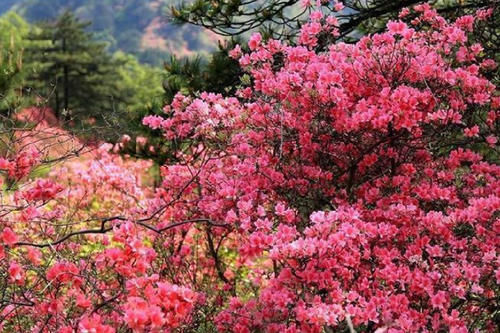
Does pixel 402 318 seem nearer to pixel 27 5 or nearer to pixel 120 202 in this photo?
pixel 120 202

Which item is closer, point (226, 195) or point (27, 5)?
point (226, 195)

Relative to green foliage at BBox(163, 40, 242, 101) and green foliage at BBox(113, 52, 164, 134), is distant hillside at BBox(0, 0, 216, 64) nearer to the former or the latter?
green foliage at BBox(113, 52, 164, 134)

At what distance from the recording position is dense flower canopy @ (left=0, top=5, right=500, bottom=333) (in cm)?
252

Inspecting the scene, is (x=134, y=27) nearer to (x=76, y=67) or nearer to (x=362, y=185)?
(x=76, y=67)

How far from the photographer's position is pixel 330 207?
3.46m

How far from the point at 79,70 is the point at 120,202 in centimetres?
2082

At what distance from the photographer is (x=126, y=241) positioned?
2342 mm

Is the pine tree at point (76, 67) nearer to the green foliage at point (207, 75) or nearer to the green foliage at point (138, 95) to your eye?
the green foliage at point (138, 95)

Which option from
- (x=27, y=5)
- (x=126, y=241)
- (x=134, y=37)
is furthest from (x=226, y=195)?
(x=27, y=5)

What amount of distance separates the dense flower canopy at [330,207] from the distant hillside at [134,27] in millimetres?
138467

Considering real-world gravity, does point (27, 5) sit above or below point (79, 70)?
above

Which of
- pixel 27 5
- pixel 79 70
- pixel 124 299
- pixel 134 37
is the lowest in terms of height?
pixel 124 299

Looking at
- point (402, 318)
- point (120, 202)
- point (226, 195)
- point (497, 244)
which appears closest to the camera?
point (402, 318)

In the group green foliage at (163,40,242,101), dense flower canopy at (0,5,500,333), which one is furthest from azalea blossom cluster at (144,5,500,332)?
green foliage at (163,40,242,101)
